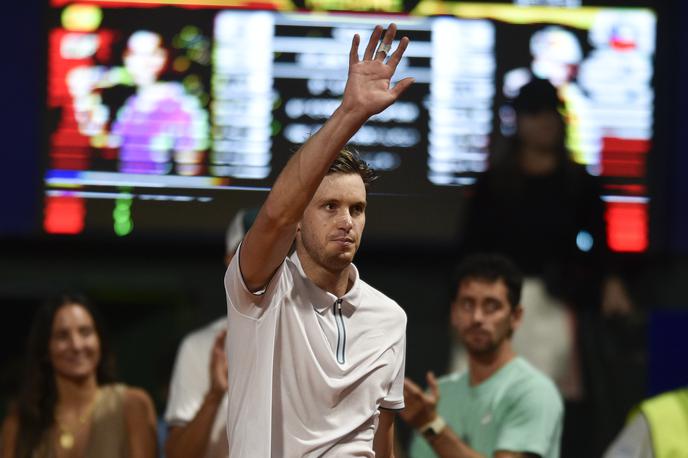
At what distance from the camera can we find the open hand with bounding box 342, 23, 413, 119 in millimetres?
2992

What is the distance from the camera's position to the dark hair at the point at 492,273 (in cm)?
465

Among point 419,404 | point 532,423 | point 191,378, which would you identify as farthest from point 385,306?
point 191,378

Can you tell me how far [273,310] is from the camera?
3.07 m

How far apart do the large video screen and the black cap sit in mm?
Result: 83

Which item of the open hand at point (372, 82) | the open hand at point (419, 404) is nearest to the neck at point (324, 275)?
the open hand at point (372, 82)

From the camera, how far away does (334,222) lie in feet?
10.3

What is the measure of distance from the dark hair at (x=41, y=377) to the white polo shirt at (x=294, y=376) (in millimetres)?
1657

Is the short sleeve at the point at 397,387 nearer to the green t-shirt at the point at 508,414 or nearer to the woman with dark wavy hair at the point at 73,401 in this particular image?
the green t-shirt at the point at 508,414

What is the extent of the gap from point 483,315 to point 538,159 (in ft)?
6.19

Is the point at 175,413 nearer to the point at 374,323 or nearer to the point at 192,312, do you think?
the point at 374,323

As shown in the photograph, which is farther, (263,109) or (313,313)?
(263,109)

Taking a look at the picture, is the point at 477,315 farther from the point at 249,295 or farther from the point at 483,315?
the point at 249,295

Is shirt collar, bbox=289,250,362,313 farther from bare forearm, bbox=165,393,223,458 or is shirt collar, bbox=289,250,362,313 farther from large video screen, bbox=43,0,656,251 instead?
large video screen, bbox=43,0,656,251

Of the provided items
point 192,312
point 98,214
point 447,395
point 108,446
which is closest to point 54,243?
point 98,214
